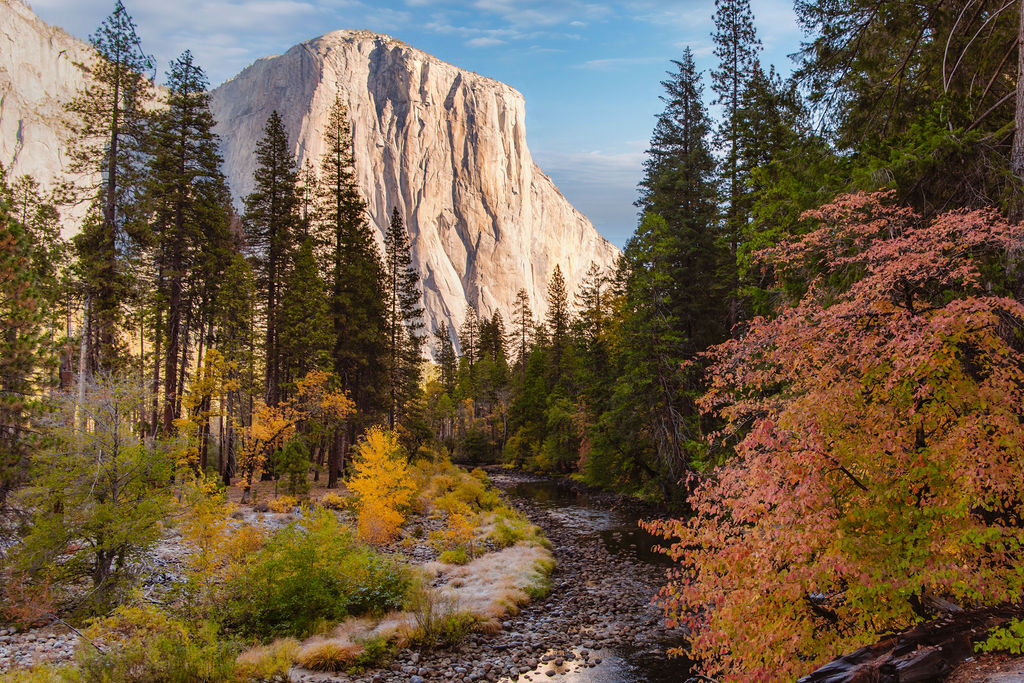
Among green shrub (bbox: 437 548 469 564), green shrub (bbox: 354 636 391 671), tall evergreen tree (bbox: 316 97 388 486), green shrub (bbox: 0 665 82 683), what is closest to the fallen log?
green shrub (bbox: 354 636 391 671)

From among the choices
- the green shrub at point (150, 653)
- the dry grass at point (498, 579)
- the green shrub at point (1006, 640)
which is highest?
the green shrub at point (1006, 640)

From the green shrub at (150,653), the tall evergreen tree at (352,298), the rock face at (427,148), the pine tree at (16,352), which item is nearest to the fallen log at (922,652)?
the green shrub at (150,653)

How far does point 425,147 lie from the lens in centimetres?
13575

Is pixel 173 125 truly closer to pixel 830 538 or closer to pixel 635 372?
pixel 635 372

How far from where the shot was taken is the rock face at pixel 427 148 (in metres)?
128

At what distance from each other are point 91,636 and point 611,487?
90.2ft

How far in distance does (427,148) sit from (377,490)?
130 meters

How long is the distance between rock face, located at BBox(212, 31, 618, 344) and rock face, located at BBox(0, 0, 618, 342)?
280 mm

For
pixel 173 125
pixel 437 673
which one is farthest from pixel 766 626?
pixel 173 125

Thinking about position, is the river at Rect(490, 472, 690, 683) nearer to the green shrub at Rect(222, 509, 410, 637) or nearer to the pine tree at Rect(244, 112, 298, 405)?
the green shrub at Rect(222, 509, 410, 637)

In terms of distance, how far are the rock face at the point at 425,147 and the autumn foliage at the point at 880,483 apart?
116m

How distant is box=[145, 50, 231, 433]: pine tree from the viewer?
69.6ft

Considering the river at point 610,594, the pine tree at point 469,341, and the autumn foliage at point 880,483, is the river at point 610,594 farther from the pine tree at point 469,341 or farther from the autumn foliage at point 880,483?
the pine tree at point 469,341

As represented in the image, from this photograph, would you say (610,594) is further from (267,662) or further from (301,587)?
(267,662)
